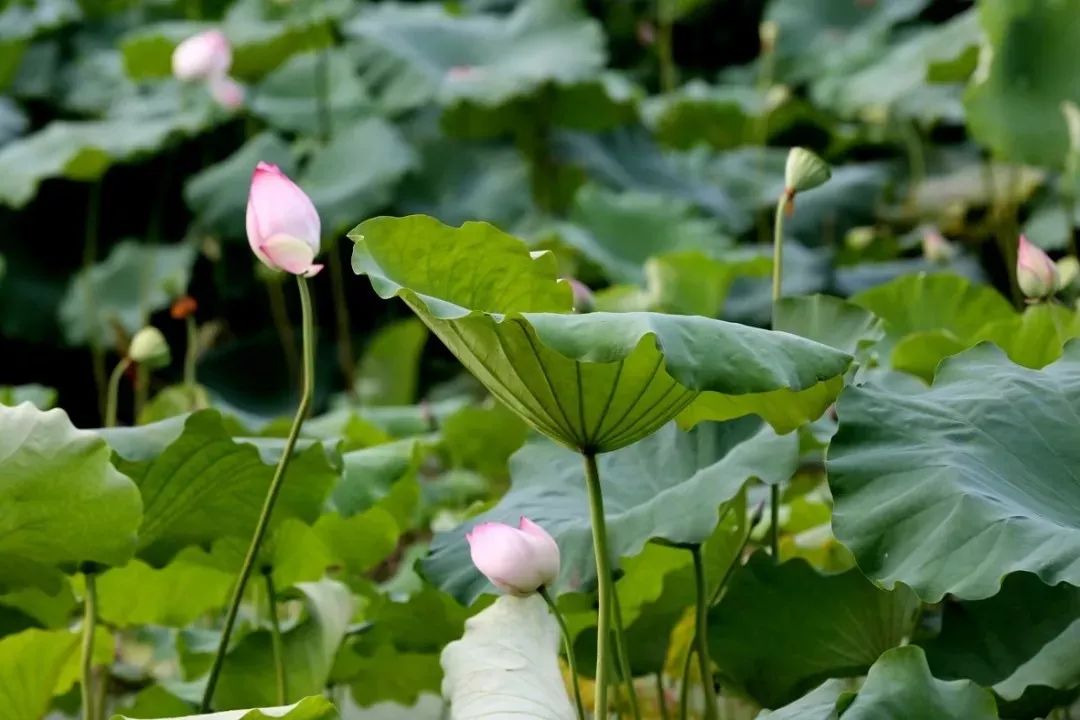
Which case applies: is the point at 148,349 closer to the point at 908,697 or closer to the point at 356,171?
the point at 908,697

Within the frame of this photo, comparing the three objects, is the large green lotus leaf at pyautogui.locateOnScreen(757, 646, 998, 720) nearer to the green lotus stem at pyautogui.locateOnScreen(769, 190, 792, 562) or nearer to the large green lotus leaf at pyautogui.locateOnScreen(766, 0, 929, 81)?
the green lotus stem at pyautogui.locateOnScreen(769, 190, 792, 562)

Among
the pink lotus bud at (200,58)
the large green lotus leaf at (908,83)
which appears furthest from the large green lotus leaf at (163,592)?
the large green lotus leaf at (908,83)

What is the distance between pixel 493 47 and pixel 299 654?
2187 millimetres

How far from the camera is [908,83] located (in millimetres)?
2709

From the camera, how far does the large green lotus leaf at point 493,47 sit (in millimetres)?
2768

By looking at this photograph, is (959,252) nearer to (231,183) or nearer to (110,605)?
(231,183)

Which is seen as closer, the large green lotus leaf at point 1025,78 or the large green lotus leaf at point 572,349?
the large green lotus leaf at point 572,349

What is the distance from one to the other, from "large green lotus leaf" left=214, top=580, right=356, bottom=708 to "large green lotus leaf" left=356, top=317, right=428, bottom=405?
1523 millimetres

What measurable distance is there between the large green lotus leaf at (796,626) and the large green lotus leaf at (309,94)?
2.22 metres

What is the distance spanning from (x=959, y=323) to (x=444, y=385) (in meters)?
1.53

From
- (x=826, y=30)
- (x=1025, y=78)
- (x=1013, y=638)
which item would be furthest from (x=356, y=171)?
(x=1013, y=638)

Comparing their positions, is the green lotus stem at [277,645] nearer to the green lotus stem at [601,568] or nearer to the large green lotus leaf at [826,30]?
the green lotus stem at [601,568]

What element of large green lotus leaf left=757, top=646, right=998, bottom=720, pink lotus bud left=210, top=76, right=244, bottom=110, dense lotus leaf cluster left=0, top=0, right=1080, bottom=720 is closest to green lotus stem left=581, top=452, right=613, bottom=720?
dense lotus leaf cluster left=0, top=0, right=1080, bottom=720

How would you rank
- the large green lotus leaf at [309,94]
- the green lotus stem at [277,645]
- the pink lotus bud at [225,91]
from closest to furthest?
the green lotus stem at [277,645] → the pink lotus bud at [225,91] → the large green lotus leaf at [309,94]
